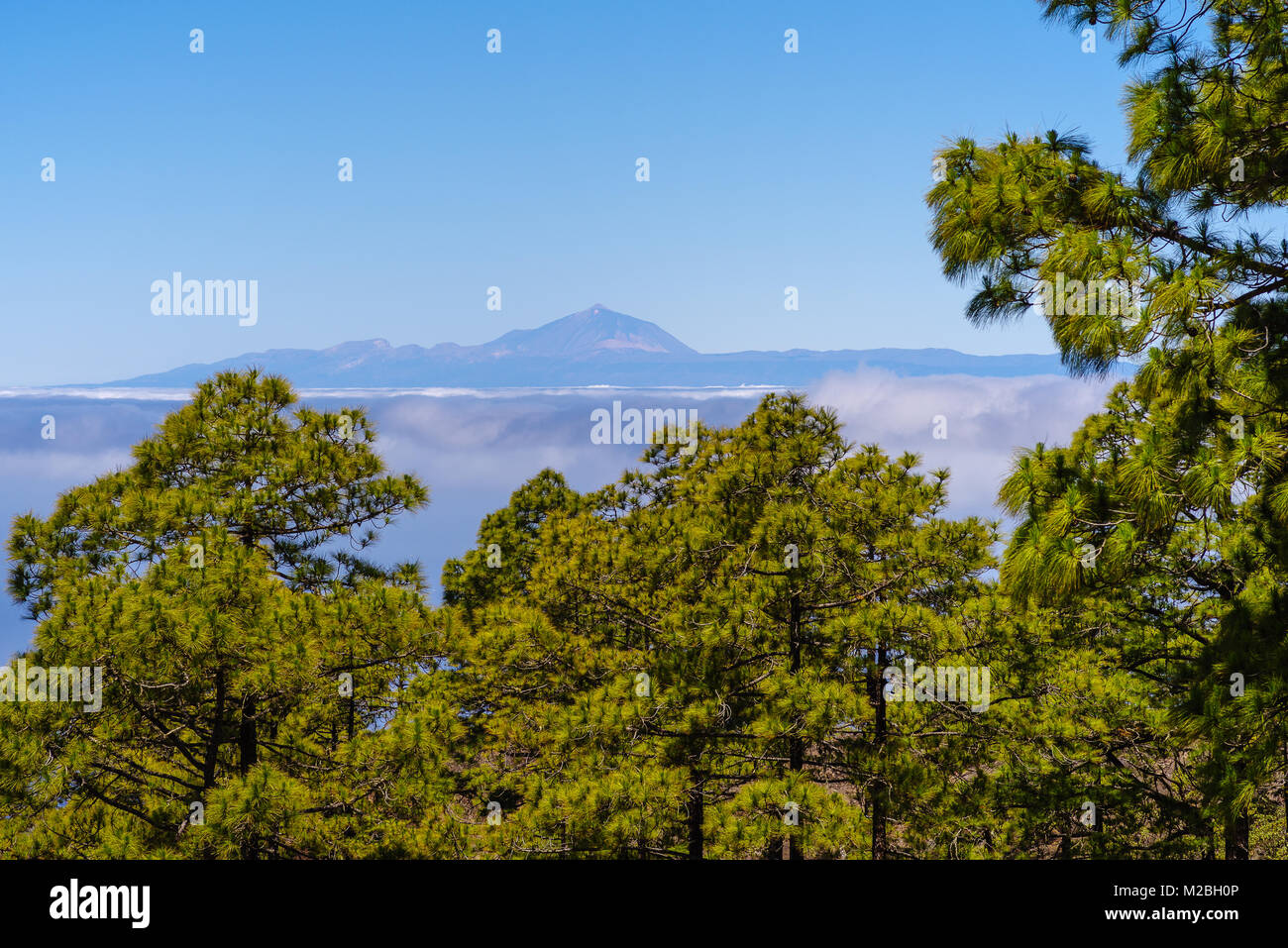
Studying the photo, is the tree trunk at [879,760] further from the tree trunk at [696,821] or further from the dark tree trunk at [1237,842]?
the dark tree trunk at [1237,842]

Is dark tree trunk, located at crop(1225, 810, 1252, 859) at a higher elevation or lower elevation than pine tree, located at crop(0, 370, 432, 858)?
lower

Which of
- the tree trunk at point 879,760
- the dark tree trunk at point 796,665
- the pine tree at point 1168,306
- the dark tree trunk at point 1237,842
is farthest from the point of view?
the dark tree trunk at point 796,665

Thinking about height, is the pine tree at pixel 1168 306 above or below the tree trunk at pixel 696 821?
above

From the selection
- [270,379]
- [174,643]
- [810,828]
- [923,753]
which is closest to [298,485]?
[270,379]

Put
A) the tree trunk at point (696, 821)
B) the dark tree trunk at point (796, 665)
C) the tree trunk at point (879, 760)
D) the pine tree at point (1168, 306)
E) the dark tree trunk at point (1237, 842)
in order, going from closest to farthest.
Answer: the pine tree at point (1168, 306)
the dark tree trunk at point (1237, 842)
the tree trunk at point (879, 760)
the dark tree trunk at point (796, 665)
the tree trunk at point (696, 821)

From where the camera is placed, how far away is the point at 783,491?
42.9 ft

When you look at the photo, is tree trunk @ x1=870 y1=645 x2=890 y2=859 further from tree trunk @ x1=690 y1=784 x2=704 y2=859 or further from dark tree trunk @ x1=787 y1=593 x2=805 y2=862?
tree trunk @ x1=690 y1=784 x2=704 y2=859

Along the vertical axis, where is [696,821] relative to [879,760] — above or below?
below

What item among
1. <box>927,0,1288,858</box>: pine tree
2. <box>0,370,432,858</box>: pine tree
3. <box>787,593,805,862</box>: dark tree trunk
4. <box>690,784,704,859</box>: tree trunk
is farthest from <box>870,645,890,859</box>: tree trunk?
<box>0,370,432,858</box>: pine tree

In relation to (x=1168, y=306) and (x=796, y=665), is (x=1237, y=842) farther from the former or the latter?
(x=1168, y=306)

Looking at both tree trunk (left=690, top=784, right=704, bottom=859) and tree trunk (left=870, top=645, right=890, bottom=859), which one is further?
tree trunk (left=690, top=784, right=704, bottom=859)

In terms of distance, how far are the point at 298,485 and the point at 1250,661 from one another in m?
10.4

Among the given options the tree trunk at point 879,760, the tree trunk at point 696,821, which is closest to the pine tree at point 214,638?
the tree trunk at point 696,821

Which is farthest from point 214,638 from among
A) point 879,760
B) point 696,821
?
point 879,760
